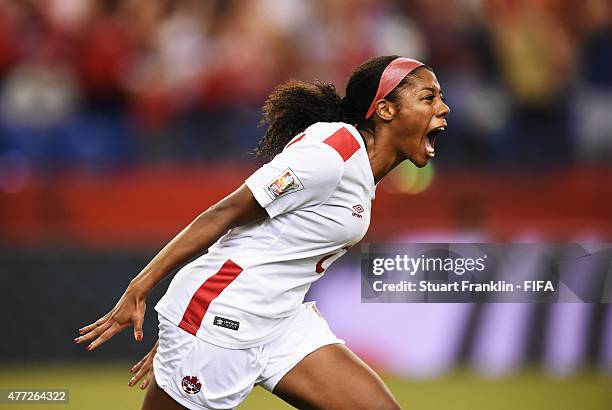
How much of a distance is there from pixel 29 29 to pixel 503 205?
14.5ft

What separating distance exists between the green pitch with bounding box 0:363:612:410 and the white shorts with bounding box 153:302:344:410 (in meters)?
2.33

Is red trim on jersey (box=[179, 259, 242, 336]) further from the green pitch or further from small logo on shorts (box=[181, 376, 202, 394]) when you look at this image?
the green pitch

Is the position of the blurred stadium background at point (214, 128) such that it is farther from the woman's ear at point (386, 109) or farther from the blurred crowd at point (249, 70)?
the woman's ear at point (386, 109)

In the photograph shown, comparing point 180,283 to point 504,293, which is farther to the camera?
point 504,293

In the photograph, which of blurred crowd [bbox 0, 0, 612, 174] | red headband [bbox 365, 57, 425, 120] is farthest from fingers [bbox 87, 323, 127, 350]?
blurred crowd [bbox 0, 0, 612, 174]

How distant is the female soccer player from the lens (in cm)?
317

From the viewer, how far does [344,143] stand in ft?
10.7

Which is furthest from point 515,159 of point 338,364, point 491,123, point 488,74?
point 338,364

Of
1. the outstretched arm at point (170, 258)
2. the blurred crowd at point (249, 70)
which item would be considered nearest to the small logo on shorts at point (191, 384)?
the outstretched arm at point (170, 258)

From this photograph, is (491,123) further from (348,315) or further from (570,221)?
(348,315)

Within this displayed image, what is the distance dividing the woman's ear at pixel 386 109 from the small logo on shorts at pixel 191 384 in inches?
43.4

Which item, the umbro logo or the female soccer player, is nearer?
the female soccer player

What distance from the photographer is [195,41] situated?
28.7 ft

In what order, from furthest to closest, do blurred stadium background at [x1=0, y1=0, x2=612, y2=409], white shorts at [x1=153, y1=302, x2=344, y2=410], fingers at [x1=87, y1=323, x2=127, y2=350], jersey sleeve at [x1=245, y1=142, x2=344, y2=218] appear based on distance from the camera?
blurred stadium background at [x1=0, y1=0, x2=612, y2=409] → white shorts at [x1=153, y1=302, x2=344, y2=410] → jersey sleeve at [x1=245, y1=142, x2=344, y2=218] → fingers at [x1=87, y1=323, x2=127, y2=350]
